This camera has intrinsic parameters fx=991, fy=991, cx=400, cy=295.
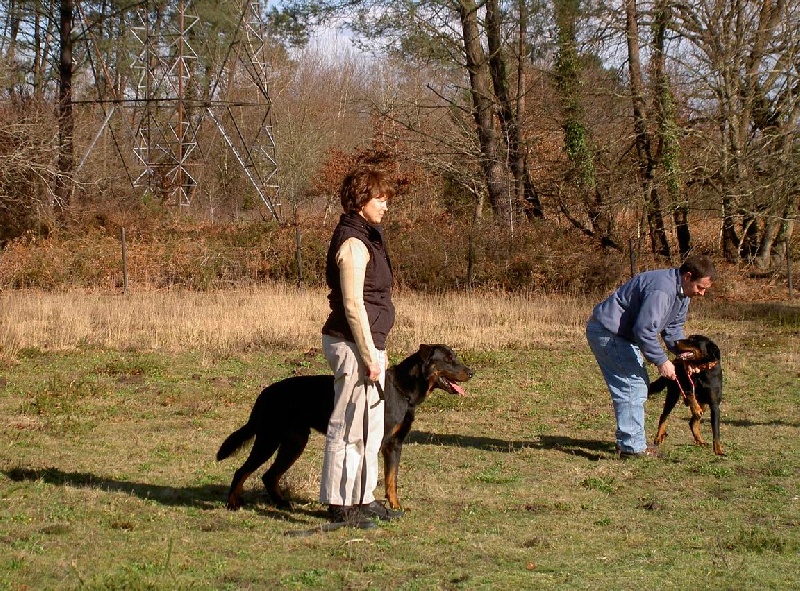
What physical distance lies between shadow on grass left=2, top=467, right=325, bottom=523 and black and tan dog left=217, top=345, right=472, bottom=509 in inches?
6.8

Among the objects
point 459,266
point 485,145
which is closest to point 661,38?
point 485,145

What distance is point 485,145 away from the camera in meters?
27.5

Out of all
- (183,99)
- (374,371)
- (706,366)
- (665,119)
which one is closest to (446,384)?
(374,371)

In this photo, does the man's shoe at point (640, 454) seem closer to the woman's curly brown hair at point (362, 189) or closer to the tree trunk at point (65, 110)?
the woman's curly brown hair at point (362, 189)

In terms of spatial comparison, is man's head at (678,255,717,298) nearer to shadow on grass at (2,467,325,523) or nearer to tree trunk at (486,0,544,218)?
shadow on grass at (2,467,325,523)

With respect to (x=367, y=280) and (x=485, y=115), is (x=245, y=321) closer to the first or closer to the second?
(x=367, y=280)

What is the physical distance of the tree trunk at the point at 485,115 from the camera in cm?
2642

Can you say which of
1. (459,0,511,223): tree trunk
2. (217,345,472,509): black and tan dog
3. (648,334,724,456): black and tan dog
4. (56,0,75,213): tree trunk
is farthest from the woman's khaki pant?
(56,0,75,213): tree trunk

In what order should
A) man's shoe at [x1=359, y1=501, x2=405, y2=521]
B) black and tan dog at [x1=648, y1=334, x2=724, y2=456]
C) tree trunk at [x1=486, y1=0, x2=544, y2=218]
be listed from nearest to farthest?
1. man's shoe at [x1=359, y1=501, x2=405, y2=521]
2. black and tan dog at [x1=648, y1=334, x2=724, y2=456]
3. tree trunk at [x1=486, y1=0, x2=544, y2=218]

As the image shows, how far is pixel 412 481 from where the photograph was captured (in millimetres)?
7359

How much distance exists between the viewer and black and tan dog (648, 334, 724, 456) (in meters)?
8.52

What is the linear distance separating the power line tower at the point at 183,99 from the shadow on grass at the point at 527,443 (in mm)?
21921

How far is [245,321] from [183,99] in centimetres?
1629

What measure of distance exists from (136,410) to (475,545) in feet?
19.0
